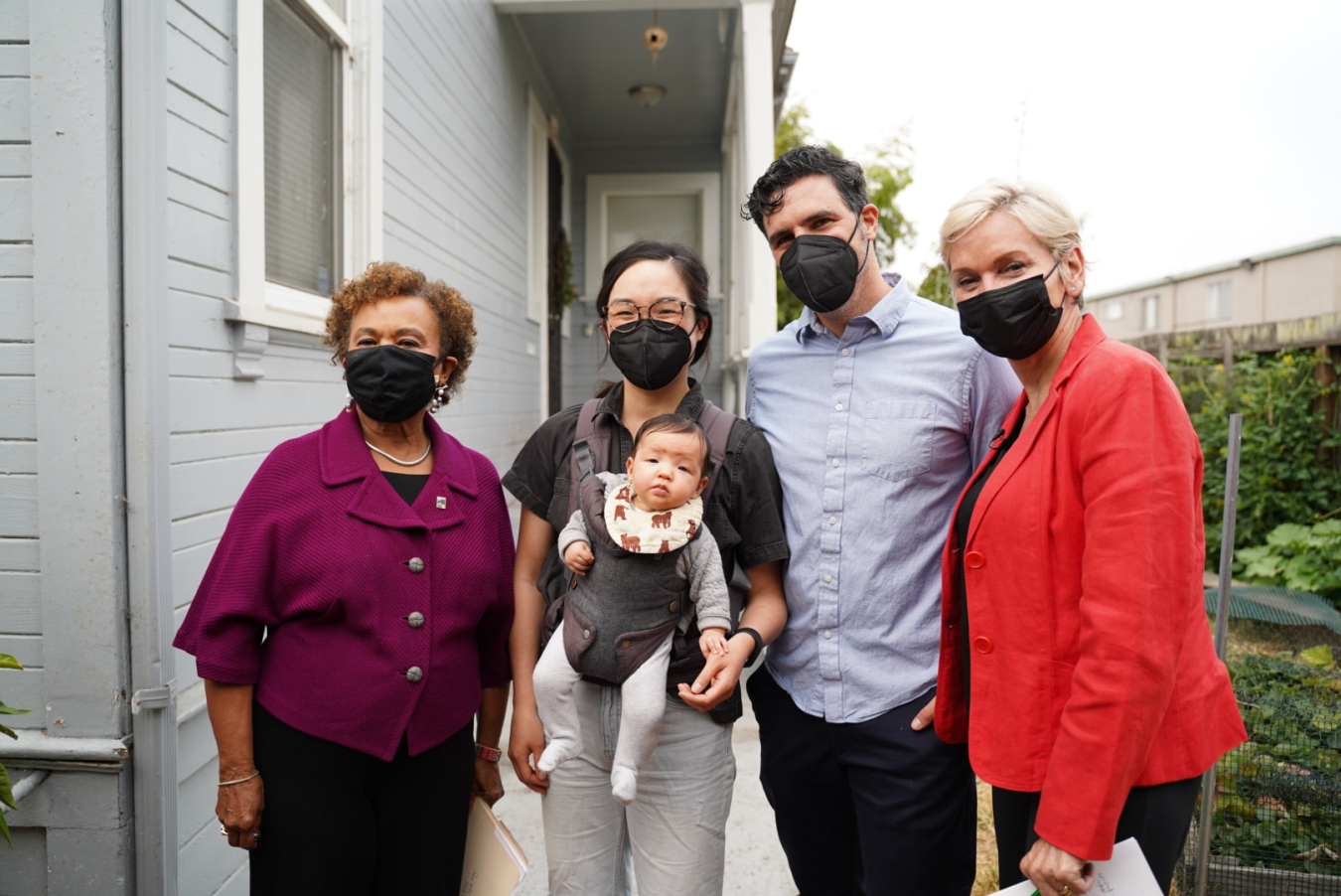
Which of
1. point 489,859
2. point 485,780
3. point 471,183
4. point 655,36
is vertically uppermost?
point 655,36

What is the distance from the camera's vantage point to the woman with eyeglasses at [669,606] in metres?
1.93

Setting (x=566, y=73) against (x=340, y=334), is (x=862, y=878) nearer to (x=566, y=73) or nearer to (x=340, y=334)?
(x=340, y=334)

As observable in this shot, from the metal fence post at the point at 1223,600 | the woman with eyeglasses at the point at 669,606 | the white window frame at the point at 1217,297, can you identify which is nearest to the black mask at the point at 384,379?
the woman with eyeglasses at the point at 669,606

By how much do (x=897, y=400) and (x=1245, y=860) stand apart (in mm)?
2113

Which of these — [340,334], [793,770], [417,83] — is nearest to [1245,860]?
[793,770]

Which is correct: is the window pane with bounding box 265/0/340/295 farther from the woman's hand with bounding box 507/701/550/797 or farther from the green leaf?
the green leaf

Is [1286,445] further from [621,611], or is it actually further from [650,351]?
[621,611]

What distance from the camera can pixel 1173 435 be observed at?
1.50 meters

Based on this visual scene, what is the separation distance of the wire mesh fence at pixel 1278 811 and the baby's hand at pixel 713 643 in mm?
1972

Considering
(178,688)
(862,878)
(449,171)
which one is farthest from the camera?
(449,171)

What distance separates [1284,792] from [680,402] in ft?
8.03

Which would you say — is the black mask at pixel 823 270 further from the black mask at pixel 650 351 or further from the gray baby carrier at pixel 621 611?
the gray baby carrier at pixel 621 611

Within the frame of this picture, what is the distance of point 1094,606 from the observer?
1.51 metres

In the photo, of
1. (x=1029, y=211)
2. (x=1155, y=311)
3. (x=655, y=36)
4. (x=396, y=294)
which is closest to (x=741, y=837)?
(x=396, y=294)
